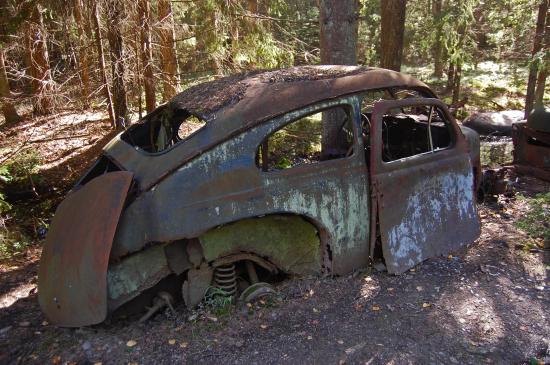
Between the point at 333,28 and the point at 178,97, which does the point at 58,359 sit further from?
the point at 333,28

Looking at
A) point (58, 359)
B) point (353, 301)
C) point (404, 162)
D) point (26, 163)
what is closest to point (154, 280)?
point (58, 359)

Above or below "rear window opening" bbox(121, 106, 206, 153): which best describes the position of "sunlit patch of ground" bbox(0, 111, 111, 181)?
below

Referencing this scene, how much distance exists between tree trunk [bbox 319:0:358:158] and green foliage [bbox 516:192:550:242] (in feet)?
8.55

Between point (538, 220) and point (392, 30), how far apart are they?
18.3 ft

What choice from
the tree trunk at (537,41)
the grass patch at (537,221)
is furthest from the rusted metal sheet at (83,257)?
the tree trunk at (537,41)

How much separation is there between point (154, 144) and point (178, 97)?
2.00 feet

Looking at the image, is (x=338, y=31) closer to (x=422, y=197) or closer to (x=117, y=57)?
(x=422, y=197)

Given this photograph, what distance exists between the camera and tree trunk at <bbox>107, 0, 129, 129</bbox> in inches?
288

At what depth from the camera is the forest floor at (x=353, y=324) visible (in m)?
3.36

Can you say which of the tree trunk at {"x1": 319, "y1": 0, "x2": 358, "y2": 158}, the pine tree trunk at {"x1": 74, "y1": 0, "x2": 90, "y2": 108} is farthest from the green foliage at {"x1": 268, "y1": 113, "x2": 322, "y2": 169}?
the pine tree trunk at {"x1": 74, "y1": 0, "x2": 90, "y2": 108}

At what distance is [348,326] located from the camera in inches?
145

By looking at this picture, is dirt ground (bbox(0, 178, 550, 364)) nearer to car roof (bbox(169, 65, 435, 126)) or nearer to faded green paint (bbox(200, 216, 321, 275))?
faded green paint (bbox(200, 216, 321, 275))

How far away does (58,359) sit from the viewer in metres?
3.37

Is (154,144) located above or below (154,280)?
above
